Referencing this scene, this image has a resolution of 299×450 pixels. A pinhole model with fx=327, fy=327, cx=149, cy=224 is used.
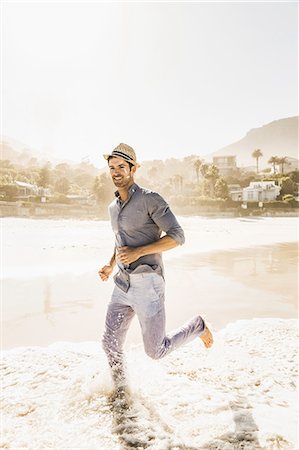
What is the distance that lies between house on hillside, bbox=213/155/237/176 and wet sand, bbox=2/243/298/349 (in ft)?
368

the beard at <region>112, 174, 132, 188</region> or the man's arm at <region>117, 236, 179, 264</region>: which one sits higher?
the beard at <region>112, 174, 132, 188</region>

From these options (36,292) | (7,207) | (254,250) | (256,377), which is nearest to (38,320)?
(36,292)

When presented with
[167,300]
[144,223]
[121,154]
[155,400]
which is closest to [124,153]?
[121,154]

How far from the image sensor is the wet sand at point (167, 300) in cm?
489

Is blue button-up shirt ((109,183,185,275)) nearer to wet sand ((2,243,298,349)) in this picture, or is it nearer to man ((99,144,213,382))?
man ((99,144,213,382))

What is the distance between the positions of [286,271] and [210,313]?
4.92m

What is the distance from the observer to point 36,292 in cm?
693

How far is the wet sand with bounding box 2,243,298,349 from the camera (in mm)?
4887

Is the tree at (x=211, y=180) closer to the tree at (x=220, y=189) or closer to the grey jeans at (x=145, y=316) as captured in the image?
the tree at (x=220, y=189)

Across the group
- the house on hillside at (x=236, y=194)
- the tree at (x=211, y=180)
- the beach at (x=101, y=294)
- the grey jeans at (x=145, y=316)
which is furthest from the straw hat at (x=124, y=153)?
the house on hillside at (x=236, y=194)

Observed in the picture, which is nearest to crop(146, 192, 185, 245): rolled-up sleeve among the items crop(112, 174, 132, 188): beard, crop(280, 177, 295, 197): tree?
crop(112, 174, 132, 188): beard

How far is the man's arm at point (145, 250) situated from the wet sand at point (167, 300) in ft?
7.68

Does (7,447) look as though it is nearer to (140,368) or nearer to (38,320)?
(140,368)

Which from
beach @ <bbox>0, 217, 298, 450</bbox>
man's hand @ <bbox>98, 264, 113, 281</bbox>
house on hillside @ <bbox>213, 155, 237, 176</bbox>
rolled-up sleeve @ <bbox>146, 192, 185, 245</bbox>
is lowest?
beach @ <bbox>0, 217, 298, 450</bbox>
